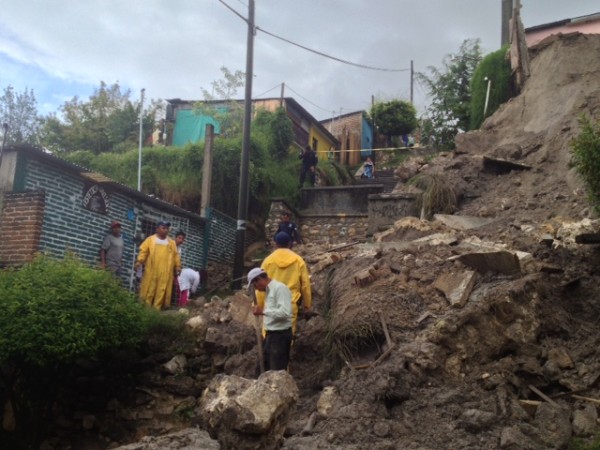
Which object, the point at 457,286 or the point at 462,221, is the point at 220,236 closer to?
the point at 462,221

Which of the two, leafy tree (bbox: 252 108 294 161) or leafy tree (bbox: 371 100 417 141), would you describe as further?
leafy tree (bbox: 371 100 417 141)

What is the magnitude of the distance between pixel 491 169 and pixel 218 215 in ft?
21.7

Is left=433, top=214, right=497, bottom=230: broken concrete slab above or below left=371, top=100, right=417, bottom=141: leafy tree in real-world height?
below

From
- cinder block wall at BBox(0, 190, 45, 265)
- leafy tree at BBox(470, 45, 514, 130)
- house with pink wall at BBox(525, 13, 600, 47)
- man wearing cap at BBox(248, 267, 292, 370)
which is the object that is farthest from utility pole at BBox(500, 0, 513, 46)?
man wearing cap at BBox(248, 267, 292, 370)

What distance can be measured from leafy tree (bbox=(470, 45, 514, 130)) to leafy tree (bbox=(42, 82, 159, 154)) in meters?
13.4

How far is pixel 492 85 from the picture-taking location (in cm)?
1716

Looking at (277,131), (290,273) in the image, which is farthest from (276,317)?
(277,131)

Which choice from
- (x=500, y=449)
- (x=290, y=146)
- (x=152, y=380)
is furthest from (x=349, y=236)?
(x=500, y=449)

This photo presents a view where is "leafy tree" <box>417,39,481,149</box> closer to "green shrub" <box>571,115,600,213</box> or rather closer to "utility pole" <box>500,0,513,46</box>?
"utility pole" <box>500,0,513,46</box>

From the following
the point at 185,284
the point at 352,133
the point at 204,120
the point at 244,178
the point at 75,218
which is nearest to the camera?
the point at 75,218

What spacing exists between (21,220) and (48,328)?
3.11 metres

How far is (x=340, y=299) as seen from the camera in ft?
26.3

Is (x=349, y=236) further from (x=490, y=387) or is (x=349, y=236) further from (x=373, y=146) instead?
(x=373, y=146)

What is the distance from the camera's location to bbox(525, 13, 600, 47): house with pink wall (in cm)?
1782
